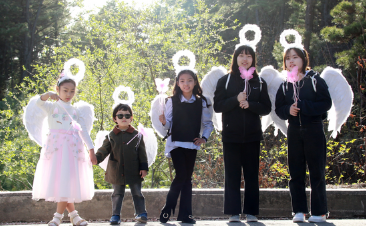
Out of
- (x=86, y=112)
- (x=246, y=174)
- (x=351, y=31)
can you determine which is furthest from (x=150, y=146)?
(x=351, y=31)

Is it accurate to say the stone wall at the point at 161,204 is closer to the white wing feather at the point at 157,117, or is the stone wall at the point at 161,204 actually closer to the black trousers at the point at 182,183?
the black trousers at the point at 182,183

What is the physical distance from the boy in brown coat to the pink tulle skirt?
23cm

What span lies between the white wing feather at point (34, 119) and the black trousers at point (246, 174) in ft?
6.86

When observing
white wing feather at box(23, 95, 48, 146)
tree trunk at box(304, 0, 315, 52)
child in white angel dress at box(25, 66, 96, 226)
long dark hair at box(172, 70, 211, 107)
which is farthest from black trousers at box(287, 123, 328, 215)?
tree trunk at box(304, 0, 315, 52)

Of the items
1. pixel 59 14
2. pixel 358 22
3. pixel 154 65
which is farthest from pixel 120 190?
pixel 59 14

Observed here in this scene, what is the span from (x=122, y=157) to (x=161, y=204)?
1.04 metres

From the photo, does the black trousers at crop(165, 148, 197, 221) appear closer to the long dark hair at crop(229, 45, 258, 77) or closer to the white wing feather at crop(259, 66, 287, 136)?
the long dark hair at crop(229, 45, 258, 77)

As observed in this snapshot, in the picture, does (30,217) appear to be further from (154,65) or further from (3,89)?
(3,89)

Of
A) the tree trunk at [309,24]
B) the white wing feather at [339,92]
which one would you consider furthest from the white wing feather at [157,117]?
the tree trunk at [309,24]

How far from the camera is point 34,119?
409cm

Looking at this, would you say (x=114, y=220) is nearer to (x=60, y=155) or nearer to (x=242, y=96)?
(x=60, y=155)

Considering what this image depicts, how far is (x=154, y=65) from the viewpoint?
27.4 feet

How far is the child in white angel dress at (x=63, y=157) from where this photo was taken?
3.80 m

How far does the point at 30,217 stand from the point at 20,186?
658 centimetres
